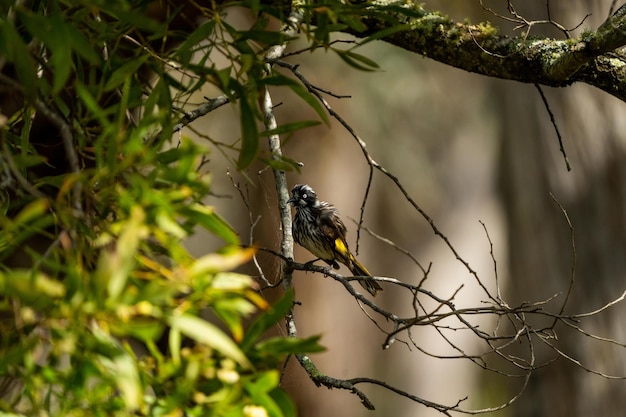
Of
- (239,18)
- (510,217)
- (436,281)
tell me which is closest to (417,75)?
(436,281)

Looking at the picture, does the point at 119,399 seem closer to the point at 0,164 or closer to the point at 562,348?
the point at 0,164

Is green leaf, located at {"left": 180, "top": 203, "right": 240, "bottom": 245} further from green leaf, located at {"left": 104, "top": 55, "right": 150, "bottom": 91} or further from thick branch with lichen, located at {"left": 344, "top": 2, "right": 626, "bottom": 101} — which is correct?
thick branch with lichen, located at {"left": 344, "top": 2, "right": 626, "bottom": 101}

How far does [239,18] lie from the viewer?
5.32m

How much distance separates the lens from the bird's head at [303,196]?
109 inches

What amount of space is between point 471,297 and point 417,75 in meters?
2.10

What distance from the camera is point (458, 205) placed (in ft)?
22.8

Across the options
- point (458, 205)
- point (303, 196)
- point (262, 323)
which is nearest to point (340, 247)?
point (303, 196)

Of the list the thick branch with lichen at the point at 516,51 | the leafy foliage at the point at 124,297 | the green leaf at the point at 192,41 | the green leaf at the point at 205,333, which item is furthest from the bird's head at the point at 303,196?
the green leaf at the point at 205,333

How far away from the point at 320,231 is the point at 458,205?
14.4 feet

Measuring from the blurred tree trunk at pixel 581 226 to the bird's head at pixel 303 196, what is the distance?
1477 millimetres

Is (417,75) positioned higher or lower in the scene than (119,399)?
higher

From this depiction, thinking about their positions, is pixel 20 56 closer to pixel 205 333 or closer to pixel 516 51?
pixel 205 333

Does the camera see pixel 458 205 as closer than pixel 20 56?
No

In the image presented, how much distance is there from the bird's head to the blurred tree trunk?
1.48m
